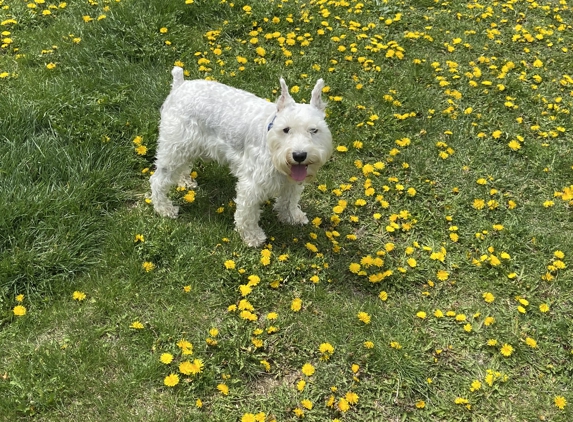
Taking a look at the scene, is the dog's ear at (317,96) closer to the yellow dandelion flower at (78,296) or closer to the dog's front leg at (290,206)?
the dog's front leg at (290,206)

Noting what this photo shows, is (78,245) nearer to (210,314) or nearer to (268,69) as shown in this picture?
(210,314)

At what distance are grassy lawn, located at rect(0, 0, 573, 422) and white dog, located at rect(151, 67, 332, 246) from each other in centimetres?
26

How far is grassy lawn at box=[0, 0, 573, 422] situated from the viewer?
3.36 meters

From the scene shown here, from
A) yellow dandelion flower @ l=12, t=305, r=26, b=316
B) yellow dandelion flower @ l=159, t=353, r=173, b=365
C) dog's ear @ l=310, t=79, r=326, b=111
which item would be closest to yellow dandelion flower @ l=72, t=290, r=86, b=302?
yellow dandelion flower @ l=12, t=305, r=26, b=316

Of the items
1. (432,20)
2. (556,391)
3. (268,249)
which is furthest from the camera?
(432,20)

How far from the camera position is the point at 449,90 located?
615 cm

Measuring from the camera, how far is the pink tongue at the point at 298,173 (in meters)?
3.66

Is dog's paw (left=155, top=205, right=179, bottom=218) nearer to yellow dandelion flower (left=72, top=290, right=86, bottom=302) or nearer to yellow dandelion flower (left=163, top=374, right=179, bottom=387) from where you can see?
yellow dandelion flower (left=72, top=290, right=86, bottom=302)

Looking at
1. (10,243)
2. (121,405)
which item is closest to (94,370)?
(121,405)

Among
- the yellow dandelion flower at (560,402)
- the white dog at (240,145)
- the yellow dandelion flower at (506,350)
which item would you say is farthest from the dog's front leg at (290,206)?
the yellow dandelion flower at (560,402)

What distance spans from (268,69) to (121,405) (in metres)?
4.37

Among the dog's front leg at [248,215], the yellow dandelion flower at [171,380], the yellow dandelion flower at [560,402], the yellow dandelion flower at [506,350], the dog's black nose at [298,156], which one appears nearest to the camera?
the yellow dandelion flower at [171,380]

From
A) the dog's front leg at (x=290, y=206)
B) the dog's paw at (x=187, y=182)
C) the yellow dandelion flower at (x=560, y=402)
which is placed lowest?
the yellow dandelion flower at (x=560, y=402)

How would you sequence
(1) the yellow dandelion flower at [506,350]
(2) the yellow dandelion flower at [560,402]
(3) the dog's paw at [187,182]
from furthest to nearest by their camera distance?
(3) the dog's paw at [187,182] < (1) the yellow dandelion flower at [506,350] < (2) the yellow dandelion flower at [560,402]
